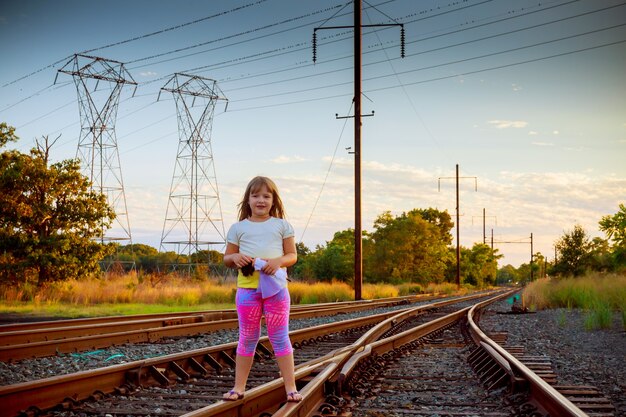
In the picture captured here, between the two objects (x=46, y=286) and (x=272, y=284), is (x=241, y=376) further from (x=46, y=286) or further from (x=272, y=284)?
(x=46, y=286)

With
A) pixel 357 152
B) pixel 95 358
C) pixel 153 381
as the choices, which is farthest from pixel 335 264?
pixel 153 381

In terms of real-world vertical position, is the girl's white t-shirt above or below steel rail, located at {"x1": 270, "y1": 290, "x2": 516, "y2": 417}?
above

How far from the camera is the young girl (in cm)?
446

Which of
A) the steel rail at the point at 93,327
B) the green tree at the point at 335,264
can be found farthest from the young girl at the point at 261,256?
the green tree at the point at 335,264

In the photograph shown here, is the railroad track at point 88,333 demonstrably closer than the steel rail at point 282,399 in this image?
No

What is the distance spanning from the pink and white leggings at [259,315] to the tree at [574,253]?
170 ft

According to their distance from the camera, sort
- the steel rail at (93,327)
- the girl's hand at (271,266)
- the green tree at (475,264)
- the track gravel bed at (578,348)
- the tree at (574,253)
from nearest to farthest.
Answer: the girl's hand at (271,266) → the track gravel bed at (578,348) → the steel rail at (93,327) → the tree at (574,253) → the green tree at (475,264)

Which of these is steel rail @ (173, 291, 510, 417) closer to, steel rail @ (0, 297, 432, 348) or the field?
steel rail @ (0, 297, 432, 348)

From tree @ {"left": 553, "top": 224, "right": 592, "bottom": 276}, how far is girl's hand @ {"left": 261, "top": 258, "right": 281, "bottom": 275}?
52006mm

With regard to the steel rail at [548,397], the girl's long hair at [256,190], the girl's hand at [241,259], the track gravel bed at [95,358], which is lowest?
the track gravel bed at [95,358]

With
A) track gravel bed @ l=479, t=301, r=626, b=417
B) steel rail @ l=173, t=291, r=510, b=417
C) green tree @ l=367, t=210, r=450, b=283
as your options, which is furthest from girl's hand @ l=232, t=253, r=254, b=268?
green tree @ l=367, t=210, r=450, b=283

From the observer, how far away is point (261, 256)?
14.6 ft

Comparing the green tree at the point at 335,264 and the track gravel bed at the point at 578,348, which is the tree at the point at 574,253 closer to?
the green tree at the point at 335,264

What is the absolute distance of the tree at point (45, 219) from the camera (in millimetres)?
21109
